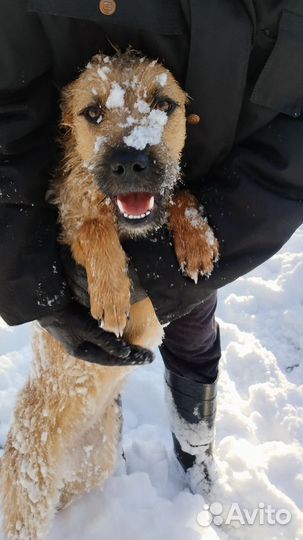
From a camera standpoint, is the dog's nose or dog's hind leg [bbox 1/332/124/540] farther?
dog's hind leg [bbox 1/332/124/540]

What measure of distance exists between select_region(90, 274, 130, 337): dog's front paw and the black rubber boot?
981mm

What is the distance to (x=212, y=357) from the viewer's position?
2.95 meters

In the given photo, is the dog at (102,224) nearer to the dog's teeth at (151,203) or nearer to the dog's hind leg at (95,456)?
the dog's teeth at (151,203)

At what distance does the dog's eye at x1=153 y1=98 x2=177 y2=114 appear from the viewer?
2062 mm

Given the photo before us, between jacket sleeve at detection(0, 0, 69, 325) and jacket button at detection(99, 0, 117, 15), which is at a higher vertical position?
jacket button at detection(99, 0, 117, 15)

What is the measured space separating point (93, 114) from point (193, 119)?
40 centimetres

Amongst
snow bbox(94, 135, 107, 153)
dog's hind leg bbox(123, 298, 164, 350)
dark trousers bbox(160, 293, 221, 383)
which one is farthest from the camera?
dark trousers bbox(160, 293, 221, 383)

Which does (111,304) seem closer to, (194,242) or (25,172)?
(194,242)

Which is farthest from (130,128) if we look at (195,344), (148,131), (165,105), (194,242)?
(195,344)

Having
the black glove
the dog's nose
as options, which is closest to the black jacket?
the black glove

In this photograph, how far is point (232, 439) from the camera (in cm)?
338

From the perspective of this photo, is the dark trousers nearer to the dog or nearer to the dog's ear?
the dog

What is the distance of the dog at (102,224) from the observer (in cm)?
203

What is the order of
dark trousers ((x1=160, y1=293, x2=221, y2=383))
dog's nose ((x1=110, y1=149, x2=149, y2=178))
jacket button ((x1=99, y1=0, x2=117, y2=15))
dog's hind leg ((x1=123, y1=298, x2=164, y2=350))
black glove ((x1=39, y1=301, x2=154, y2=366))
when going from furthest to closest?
dark trousers ((x1=160, y1=293, x2=221, y2=383))
dog's hind leg ((x1=123, y1=298, x2=164, y2=350))
black glove ((x1=39, y1=301, x2=154, y2=366))
dog's nose ((x1=110, y1=149, x2=149, y2=178))
jacket button ((x1=99, y1=0, x2=117, y2=15))
